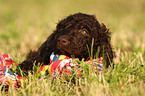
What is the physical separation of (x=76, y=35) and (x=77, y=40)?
0.09m

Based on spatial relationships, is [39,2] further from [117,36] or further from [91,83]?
[91,83]

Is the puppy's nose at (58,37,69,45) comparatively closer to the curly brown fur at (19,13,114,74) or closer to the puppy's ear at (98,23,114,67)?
the curly brown fur at (19,13,114,74)

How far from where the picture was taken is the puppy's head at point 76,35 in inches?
122

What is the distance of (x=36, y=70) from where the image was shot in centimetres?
337

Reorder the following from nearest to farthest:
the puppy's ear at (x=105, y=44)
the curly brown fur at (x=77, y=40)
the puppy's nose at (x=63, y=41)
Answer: the puppy's nose at (x=63, y=41) < the curly brown fur at (x=77, y=40) < the puppy's ear at (x=105, y=44)

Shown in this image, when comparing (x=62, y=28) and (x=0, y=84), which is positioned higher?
(x=62, y=28)

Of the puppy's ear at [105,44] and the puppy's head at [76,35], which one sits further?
the puppy's ear at [105,44]

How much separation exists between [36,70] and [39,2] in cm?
1186

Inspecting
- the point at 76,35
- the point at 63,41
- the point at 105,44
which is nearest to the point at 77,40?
the point at 76,35

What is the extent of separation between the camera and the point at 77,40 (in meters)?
3.22

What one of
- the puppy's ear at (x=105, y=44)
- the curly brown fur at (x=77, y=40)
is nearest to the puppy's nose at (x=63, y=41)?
the curly brown fur at (x=77, y=40)

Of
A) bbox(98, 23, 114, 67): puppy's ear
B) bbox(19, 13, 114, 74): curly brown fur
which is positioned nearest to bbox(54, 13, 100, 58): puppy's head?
bbox(19, 13, 114, 74): curly brown fur

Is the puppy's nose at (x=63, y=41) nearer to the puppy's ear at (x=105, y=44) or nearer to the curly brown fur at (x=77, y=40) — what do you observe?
the curly brown fur at (x=77, y=40)

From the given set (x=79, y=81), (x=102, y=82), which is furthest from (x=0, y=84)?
(x=102, y=82)
